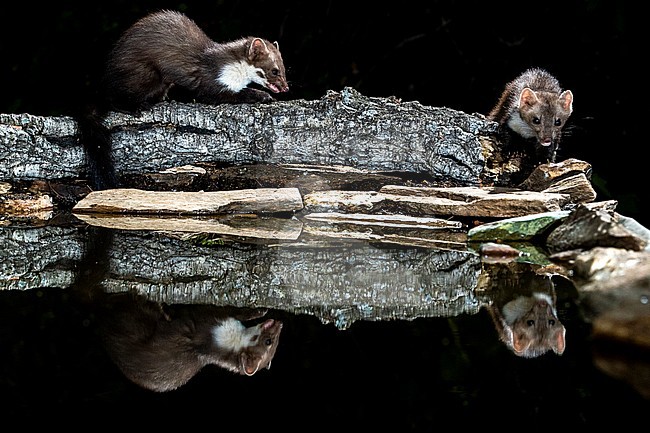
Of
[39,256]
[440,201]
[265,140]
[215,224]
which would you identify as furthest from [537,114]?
[39,256]

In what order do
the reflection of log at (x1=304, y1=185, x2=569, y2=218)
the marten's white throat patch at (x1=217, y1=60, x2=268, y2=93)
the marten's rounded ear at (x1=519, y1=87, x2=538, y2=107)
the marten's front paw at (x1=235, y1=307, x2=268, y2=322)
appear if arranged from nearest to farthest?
the marten's front paw at (x1=235, y1=307, x2=268, y2=322) → the reflection of log at (x1=304, y1=185, x2=569, y2=218) → the marten's rounded ear at (x1=519, y1=87, x2=538, y2=107) → the marten's white throat patch at (x1=217, y1=60, x2=268, y2=93)

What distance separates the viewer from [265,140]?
4.52m

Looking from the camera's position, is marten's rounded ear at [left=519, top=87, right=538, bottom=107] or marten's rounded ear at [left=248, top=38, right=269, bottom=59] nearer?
marten's rounded ear at [left=519, top=87, right=538, bottom=107]

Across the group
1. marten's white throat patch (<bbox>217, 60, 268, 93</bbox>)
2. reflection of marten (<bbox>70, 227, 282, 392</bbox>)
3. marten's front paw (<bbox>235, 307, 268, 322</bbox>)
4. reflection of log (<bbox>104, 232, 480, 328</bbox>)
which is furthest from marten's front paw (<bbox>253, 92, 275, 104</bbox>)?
marten's front paw (<bbox>235, 307, 268, 322</bbox>)

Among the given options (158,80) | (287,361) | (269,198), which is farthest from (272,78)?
(287,361)

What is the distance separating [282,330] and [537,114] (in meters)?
2.90

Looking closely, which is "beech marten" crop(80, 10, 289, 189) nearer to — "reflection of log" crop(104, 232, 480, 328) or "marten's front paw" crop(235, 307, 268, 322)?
"reflection of log" crop(104, 232, 480, 328)

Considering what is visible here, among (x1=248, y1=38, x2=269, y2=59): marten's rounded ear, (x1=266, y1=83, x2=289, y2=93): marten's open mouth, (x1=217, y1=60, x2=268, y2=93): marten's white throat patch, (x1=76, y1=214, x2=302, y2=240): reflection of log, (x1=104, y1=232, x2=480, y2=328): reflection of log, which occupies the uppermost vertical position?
(x1=248, y1=38, x2=269, y2=59): marten's rounded ear

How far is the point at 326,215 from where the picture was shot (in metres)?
3.96

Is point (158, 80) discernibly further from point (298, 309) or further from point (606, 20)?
point (606, 20)

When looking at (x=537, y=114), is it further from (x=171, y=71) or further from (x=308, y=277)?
(x=308, y=277)

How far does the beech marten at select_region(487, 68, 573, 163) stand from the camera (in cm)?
464

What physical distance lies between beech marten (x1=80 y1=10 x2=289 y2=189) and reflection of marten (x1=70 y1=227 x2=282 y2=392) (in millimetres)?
2081

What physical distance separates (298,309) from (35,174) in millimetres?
2560
